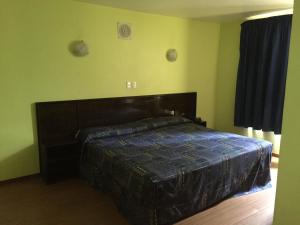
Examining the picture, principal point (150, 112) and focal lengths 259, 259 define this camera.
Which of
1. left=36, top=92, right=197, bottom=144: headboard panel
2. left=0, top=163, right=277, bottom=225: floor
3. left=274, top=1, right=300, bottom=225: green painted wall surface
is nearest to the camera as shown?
left=274, top=1, right=300, bottom=225: green painted wall surface

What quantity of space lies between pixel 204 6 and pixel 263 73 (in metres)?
1.44

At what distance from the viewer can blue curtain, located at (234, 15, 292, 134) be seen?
3799 mm

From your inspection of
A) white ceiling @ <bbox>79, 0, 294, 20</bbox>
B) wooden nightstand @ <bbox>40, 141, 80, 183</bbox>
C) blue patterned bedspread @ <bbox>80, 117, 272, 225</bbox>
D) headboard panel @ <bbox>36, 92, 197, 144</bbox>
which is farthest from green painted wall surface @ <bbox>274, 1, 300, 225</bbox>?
headboard panel @ <bbox>36, 92, 197, 144</bbox>

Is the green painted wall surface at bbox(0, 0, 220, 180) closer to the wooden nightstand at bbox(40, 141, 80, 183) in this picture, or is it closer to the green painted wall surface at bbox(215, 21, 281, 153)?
the wooden nightstand at bbox(40, 141, 80, 183)

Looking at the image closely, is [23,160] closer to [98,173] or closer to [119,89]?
[98,173]

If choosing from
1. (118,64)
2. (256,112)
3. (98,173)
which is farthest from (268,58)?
(98,173)

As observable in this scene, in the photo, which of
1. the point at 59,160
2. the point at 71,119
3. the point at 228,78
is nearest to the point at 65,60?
the point at 71,119

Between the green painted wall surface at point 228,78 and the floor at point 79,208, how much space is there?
1.95 metres

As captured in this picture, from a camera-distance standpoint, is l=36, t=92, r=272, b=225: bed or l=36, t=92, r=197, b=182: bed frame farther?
l=36, t=92, r=197, b=182: bed frame

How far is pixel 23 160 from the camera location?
10.5 feet

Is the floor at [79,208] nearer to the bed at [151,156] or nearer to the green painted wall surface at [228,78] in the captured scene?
the bed at [151,156]

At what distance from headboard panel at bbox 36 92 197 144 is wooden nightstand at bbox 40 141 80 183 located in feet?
0.59

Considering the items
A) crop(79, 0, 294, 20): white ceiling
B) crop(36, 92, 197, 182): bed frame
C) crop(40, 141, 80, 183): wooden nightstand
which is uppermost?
crop(79, 0, 294, 20): white ceiling

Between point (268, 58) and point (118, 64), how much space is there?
2.29 metres
